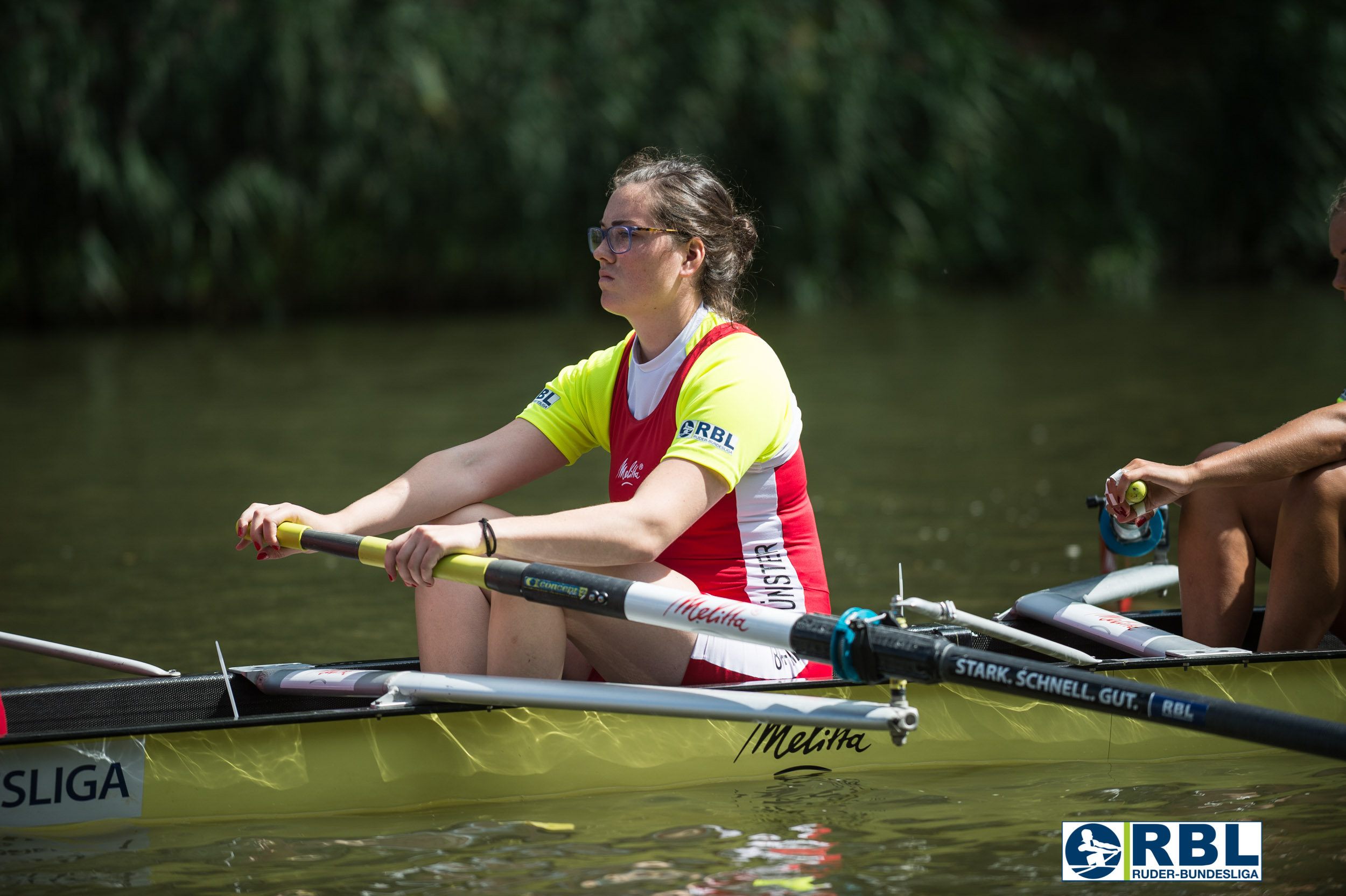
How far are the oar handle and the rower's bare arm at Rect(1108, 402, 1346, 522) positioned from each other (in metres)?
1.62

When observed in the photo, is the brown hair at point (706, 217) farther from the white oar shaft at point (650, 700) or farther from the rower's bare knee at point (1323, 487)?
the rower's bare knee at point (1323, 487)

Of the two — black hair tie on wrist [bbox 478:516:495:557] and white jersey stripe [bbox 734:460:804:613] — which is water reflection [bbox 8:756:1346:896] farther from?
black hair tie on wrist [bbox 478:516:495:557]

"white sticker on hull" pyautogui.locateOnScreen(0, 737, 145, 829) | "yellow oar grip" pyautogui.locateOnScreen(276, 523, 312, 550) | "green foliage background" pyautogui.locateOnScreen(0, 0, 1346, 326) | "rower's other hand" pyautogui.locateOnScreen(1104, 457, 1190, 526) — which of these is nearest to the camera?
"white sticker on hull" pyautogui.locateOnScreen(0, 737, 145, 829)

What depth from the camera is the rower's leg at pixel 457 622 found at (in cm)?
353

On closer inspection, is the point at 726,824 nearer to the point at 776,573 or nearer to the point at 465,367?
the point at 776,573

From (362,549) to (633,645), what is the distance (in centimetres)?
67

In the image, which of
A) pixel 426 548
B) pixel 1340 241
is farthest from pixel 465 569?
pixel 1340 241

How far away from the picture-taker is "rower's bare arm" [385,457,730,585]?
3.23m

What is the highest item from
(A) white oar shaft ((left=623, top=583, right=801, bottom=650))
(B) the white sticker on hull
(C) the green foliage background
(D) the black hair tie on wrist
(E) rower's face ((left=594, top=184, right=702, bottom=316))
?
(C) the green foliage background

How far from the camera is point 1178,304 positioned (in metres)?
17.5

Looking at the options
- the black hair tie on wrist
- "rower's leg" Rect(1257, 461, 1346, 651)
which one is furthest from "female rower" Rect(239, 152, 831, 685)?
"rower's leg" Rect(1257, 461, 1346, 651)

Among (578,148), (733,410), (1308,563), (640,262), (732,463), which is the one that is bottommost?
(1308,563)

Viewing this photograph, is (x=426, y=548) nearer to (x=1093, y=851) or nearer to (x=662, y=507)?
(x=662, y=507)

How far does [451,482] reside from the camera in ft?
12.5
